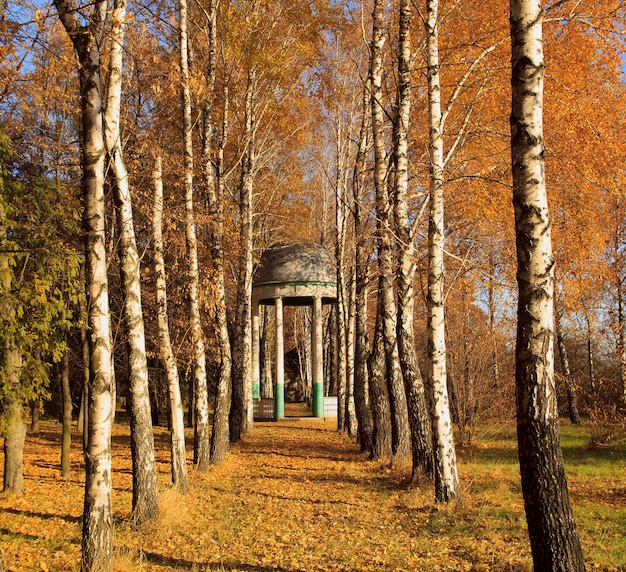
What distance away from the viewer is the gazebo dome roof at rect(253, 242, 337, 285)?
2459 centimetres

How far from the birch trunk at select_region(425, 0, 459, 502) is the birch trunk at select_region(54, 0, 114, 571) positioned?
4603 millimetres

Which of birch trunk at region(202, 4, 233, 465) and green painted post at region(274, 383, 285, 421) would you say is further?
green painted post at region(274, 383, 285, 421)

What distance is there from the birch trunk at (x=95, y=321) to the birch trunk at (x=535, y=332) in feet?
13.0

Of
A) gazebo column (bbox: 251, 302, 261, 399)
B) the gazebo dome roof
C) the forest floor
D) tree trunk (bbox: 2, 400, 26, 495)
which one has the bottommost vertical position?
the forest floor

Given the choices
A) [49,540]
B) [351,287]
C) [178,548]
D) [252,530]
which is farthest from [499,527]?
[351,287]

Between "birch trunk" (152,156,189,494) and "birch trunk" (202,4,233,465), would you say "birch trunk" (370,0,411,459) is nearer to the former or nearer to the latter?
"birch trunk" (202,4,233,465)

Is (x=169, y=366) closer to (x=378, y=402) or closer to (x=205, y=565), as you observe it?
(x=205, y=565)

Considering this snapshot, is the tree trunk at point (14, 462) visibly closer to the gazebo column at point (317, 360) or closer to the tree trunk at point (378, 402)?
the tree trunk at point (378, 402)

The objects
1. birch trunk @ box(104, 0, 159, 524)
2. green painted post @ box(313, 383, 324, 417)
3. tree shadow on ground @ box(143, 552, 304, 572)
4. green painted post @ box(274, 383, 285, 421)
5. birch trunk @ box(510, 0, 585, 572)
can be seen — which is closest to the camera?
birch trunk @ box(510, 0, 585, 572)

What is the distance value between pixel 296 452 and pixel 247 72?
10.2 metres

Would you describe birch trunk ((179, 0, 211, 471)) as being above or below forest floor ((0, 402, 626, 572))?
above

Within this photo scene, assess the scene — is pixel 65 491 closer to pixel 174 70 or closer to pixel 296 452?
pixel 296 452

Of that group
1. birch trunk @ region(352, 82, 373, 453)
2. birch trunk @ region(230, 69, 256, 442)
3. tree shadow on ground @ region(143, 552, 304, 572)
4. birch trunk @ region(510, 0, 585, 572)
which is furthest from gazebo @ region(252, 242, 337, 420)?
birch trunk @ region(510, 0, 585, 572)

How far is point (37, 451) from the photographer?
650 inches
